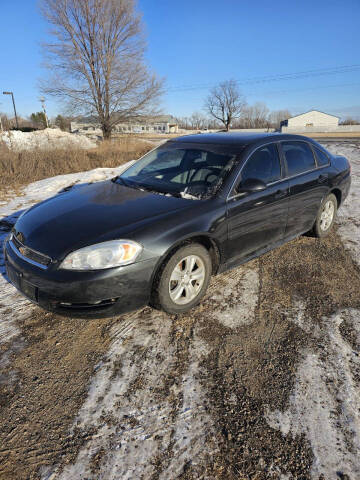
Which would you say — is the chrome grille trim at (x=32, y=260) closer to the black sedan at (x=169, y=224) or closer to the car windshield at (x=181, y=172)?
the black sedan at (x=169, y=224)

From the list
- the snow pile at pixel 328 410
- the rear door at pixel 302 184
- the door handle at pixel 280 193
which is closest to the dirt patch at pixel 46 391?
the snow pile at pixel 328 410

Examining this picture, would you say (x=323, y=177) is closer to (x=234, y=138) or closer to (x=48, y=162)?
(x=234, y=138)

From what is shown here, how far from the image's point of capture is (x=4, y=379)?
2.23 m

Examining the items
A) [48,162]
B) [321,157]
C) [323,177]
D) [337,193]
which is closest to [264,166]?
[323,177]

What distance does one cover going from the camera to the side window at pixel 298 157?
3893mm

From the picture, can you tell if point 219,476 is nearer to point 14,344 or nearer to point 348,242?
point 14,344

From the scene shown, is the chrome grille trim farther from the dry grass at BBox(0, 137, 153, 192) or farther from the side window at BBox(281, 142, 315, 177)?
the dry grass at BBox(0, 137, 153, 192)

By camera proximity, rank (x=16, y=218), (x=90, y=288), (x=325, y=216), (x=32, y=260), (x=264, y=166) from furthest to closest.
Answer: (x=16, y=218)
(x=325, y=216)
(x=264, y=166)
(x=32, y=260)
(x=90, y=288)

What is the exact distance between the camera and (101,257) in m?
2.40

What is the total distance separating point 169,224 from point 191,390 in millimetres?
1314

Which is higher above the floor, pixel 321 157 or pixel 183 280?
pixel 321 157

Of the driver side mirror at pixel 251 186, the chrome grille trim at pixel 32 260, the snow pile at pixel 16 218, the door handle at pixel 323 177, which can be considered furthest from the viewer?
the door handle at pixel 323 177

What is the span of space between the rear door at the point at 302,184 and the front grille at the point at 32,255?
287 centimetres

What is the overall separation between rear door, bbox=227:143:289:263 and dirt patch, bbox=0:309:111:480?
64.0 inches
